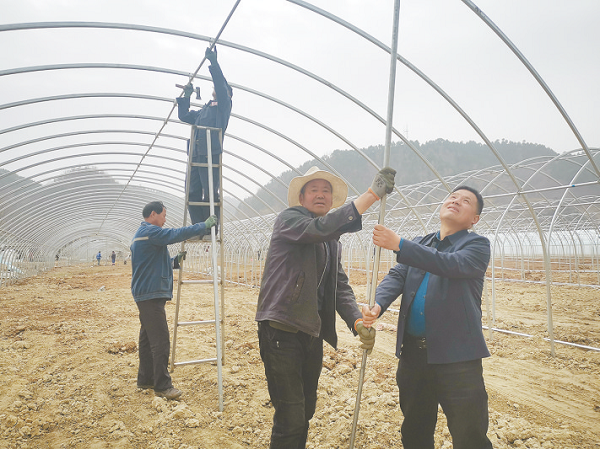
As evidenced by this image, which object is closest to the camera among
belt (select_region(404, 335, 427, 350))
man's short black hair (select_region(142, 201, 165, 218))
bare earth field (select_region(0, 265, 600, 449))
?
belt (select_region(404, 335, 427, 350))

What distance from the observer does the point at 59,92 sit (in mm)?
6715

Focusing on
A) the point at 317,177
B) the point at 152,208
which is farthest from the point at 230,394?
the point at 317,177

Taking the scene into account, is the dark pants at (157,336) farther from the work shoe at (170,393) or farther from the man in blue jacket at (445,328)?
the man in blue jacket at (445,328)

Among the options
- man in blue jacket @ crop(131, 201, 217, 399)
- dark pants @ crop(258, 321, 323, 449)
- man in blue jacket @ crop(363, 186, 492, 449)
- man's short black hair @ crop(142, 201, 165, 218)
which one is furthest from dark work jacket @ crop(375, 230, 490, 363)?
man's short black hair @ crop(142, 201, 165, 218)

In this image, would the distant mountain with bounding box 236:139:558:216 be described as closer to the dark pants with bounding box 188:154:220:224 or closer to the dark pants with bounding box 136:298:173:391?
the dark pants with bounding box 188:154:220:224

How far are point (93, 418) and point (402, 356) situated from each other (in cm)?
319

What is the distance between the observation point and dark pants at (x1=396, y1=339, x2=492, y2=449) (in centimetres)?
200

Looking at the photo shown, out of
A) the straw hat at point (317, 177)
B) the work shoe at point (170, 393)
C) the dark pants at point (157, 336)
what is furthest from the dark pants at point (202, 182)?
the work shoe at point (170, 393)

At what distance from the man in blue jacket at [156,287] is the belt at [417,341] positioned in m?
2.38

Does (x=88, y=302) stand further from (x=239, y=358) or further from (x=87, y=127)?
(x=239, y=358)

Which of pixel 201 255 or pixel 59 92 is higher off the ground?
pixel 59 92

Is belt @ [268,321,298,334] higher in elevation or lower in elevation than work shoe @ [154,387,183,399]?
higher

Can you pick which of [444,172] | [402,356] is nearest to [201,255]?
[402,356]

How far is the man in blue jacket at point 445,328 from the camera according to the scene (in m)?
2.04
